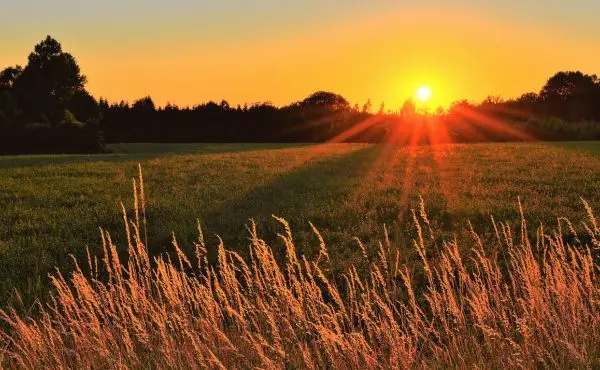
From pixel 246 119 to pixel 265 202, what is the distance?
2367 inches

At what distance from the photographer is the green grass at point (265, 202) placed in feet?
27.9

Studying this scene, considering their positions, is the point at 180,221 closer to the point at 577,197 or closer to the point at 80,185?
the point at 80,185

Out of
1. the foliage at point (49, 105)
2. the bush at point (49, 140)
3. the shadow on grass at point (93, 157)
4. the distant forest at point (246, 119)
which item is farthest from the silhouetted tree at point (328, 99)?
the shadow on grass at point (93, 157)

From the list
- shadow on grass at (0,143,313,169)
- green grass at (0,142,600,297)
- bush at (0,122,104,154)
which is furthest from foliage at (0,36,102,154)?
green grass at (0,142,600,297)

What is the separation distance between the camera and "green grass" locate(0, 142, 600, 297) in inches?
334

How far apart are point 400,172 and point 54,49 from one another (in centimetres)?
5015

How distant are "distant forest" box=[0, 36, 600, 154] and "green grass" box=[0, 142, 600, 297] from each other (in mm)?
26262

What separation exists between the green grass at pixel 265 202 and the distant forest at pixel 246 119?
26.3 meters

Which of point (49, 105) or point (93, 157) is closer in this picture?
point (93, 157)

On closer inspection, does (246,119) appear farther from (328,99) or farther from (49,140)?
(49,140)

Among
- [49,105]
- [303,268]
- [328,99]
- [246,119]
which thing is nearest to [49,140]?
[49,105]

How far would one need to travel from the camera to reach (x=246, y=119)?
7075 centimetres

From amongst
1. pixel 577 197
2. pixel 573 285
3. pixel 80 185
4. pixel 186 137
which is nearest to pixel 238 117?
pixel 186 137

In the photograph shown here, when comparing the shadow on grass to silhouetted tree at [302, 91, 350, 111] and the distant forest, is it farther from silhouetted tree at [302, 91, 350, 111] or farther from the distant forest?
silhouetted tree at [302, 91, 350, 111]
